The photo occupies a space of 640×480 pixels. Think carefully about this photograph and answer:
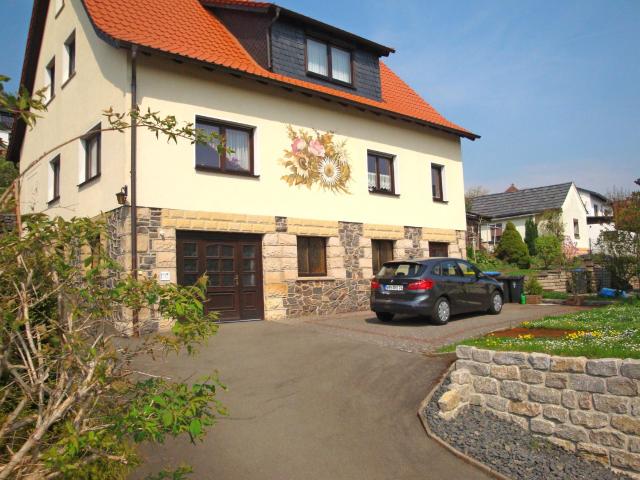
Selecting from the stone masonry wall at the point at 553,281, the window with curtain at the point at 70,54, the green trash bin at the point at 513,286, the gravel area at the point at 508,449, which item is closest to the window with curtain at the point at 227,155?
the window with curtain at the point at 70,54

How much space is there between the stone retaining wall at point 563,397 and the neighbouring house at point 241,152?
699 centimetres

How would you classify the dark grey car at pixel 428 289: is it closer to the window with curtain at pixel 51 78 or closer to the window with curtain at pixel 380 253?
the window with curtain at pixel 380 253

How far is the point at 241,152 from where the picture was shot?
12922 millimetres

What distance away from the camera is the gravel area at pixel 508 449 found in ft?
16.5

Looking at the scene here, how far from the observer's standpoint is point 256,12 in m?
14.1

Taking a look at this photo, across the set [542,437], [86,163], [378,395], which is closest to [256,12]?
[86,163]

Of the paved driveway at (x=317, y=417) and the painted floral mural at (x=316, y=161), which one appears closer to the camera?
the paved driveway at (x=317, y=417)

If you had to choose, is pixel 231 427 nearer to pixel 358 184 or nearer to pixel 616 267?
pixel 358 184

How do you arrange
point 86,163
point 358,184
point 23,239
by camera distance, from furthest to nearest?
point 358,184
point 86,163
point 23,239

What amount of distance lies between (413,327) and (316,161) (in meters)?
5.68

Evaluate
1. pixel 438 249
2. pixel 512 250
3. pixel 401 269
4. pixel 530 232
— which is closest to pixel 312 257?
pixel 401 269

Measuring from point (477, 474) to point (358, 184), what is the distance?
1119 centimetres

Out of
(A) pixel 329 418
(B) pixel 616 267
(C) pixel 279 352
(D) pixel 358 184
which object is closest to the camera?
(A) pixel 329 418

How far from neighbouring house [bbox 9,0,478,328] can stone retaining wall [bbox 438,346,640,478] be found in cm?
699
